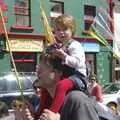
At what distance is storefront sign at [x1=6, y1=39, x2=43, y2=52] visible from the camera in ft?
82.9

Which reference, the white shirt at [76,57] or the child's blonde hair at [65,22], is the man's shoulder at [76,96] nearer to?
the white shirt at [76,57]

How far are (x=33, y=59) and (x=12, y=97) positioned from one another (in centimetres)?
1212

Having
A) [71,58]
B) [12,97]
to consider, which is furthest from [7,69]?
[71,58]

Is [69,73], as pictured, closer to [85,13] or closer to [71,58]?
[71,58]

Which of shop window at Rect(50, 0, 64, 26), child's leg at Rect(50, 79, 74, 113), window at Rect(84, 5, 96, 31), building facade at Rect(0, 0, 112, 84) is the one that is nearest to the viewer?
child's leg at Rect(50, 79, 74, 113)

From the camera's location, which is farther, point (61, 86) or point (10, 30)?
point (10, 30)

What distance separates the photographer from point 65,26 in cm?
427

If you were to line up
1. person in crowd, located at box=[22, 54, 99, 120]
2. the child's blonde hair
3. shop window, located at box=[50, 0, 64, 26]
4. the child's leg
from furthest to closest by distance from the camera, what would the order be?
1. shop window, located at box=[50, 0, 64, 26]
2. the child's blonde hair
3. the child's leg
4. person in crowd, located at box=[22, 54, 99, 120]

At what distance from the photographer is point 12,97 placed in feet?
46.9

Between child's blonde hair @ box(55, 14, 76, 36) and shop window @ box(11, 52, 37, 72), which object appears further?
shop window @ box(11, 52, 37, 72)

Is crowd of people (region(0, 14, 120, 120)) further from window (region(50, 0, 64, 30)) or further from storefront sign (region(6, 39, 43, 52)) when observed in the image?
window (region(50, 0, 64, 30))

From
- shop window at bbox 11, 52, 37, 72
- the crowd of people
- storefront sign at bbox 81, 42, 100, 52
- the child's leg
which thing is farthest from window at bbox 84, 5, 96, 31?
the child's leg

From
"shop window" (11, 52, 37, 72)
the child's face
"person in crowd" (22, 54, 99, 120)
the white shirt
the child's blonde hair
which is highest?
the child's blonde hair

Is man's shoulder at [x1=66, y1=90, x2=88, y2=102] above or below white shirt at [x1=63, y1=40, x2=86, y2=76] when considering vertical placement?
below
